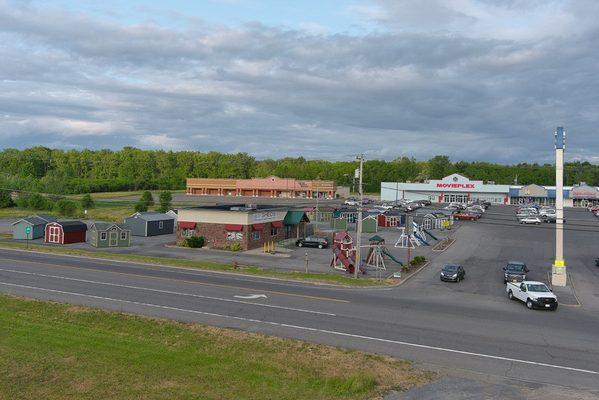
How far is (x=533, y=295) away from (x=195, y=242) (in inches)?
1340

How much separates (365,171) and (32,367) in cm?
16397

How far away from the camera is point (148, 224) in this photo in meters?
64.9

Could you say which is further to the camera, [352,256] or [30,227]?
[30,227]

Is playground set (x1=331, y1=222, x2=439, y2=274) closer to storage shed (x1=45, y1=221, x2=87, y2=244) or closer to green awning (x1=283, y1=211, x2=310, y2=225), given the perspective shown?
green awning (x1=283, y1=211, x2=310, y2=225)

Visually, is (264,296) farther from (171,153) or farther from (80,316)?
(171,153)

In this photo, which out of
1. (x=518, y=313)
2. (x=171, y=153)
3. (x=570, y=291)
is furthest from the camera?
(x=171, y=153)

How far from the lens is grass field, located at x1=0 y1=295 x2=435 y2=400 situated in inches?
618

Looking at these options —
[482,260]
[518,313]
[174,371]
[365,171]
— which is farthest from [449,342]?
[365,171]

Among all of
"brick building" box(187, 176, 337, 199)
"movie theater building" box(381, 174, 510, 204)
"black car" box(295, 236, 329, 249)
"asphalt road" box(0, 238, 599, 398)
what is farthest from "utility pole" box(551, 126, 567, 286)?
"brick building" box(187, 176, 337, 199)

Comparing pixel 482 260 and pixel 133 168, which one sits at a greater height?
pixel 133 168

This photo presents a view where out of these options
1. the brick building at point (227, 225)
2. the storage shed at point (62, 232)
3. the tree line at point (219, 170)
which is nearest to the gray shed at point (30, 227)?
the storage shed at point (62, 232)

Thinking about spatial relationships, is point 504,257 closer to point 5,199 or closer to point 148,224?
point 148,224

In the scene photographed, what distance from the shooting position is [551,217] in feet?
290

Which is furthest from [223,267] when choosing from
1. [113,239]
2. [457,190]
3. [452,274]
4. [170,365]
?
[457,190]
